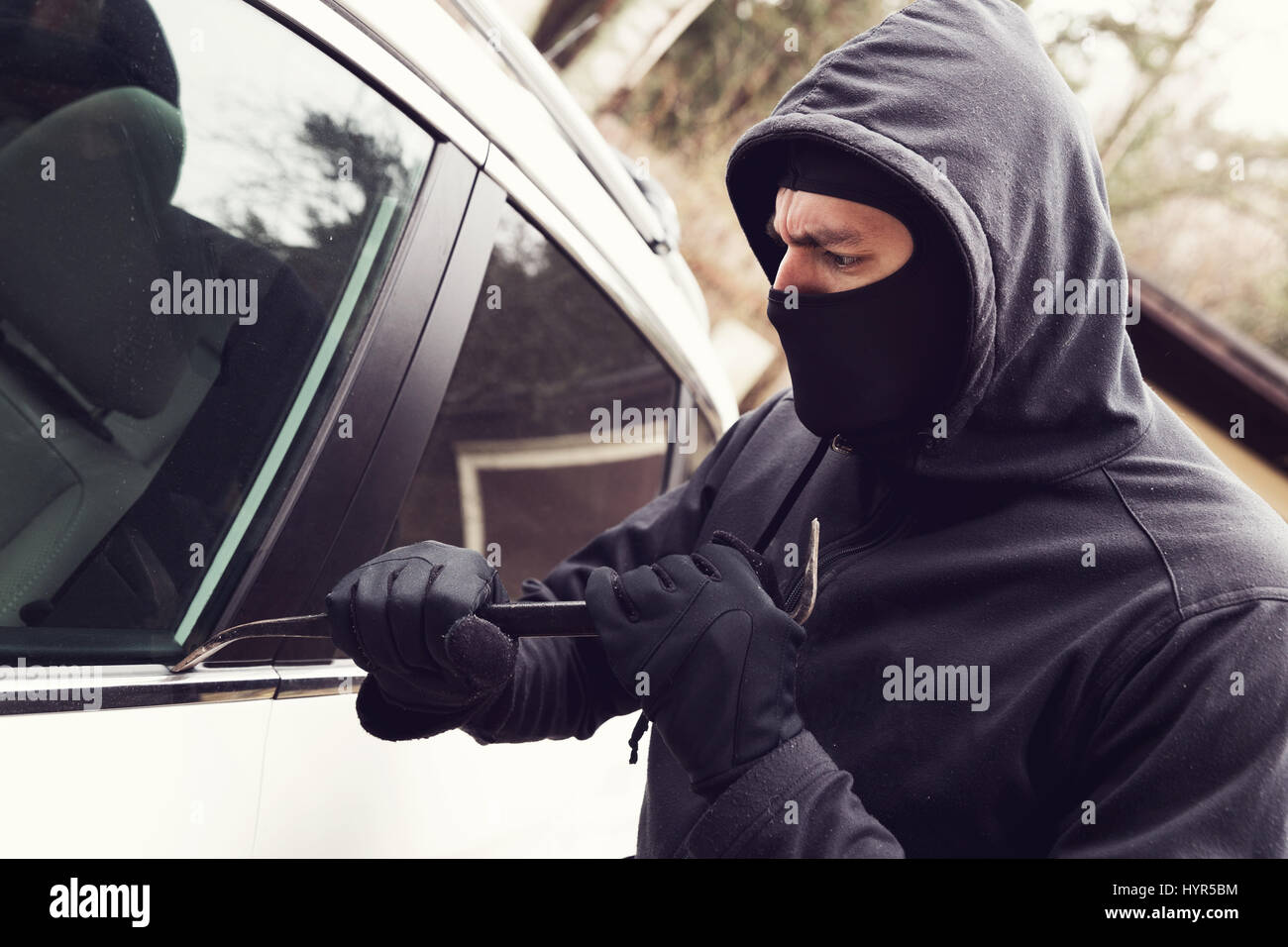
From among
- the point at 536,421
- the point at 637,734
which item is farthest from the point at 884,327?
the point at 536,421

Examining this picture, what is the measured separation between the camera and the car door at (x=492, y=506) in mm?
1473

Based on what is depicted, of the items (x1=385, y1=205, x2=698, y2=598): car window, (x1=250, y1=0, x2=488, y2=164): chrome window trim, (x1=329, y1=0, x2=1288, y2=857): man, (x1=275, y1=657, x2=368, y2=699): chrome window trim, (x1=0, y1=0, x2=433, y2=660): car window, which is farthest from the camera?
(x1=385, y1=205, x2=698, y2=598): car window

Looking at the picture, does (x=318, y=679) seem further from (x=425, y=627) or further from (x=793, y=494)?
(x=793, y=494)

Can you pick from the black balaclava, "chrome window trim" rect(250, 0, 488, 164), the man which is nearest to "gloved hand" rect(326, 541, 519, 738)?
the man

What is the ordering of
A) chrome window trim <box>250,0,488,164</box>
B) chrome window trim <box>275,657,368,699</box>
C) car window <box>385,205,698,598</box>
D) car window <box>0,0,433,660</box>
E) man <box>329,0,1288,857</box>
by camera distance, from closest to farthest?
man <box>329,0,1288,857</box> < car window <box>0,0,433,660</box> < chrome window trim <box>250,0,488,164</box> < chrome window trim <box>275,657,368,699</box> < car window <box>385,205,698,598</box>

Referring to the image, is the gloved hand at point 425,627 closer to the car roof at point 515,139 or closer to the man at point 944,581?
the man at point 944,581

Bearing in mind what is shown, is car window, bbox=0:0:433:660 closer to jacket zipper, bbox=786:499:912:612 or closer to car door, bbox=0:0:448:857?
car door, bbox=0:0:448:857

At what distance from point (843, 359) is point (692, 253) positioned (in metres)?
10.5

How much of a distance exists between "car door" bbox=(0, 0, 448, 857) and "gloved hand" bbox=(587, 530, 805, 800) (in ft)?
1.58

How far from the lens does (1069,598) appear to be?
4.04ft

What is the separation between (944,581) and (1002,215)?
45 centimetres

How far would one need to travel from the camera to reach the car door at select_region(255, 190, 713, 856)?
1.47 meters
